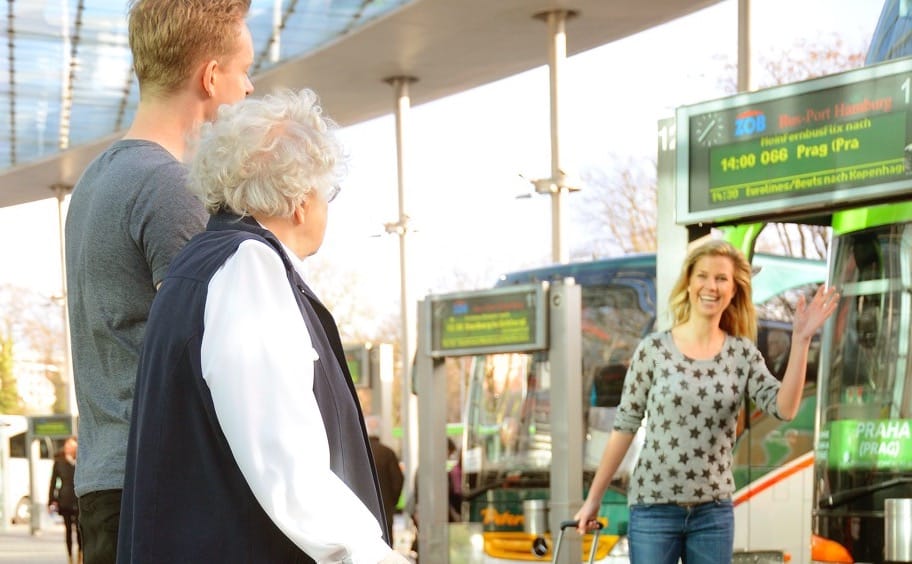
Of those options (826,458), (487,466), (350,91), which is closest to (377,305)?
(350,91)

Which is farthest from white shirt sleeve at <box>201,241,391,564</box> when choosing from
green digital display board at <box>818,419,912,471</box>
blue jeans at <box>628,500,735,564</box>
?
green digital display board at <box>818,419,912,471</box>

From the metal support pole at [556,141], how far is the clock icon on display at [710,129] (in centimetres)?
1823

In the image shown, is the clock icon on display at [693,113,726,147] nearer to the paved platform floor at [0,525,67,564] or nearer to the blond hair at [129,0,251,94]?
the blond hair at [129,0,251,94]

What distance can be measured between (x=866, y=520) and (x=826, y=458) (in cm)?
43

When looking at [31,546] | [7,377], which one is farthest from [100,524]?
[7,377]

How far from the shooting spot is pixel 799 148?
6395 millimetres

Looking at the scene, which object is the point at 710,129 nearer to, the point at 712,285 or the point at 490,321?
the point at 712,285

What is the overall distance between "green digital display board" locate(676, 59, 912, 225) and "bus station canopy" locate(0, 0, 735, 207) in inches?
754

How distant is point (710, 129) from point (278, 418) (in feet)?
14.6

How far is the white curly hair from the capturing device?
110 inches

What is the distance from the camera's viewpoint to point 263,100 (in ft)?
9.47

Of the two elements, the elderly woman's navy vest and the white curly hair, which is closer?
the elderly woman's navy vest

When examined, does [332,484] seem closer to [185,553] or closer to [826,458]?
[185,553]

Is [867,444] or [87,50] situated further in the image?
[87,50]
